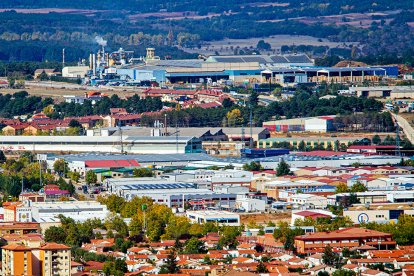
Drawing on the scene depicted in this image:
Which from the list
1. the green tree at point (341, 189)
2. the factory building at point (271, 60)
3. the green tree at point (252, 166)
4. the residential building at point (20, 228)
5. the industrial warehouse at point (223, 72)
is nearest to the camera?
the residential building at point (20, 228)

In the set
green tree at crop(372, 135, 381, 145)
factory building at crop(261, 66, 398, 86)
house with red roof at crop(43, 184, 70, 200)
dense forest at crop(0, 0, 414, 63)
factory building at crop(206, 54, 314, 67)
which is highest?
dense forest at crop(0, 0, 414, 63)

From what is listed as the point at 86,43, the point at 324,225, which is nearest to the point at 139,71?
the point at 86,43

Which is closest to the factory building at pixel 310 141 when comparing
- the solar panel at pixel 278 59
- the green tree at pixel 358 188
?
the green tree at pixel 358 188

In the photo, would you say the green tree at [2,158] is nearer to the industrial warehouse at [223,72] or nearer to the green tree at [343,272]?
the industrial warehouse at [223,72]

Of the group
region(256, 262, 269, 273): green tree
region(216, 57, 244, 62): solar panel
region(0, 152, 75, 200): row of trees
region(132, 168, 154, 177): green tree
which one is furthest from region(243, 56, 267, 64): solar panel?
region(256, 262, 269, 273): green tree

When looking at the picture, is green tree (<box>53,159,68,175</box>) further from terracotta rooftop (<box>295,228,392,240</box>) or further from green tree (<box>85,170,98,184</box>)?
terracotta rooftop (<box>295,228,392,240</box>)

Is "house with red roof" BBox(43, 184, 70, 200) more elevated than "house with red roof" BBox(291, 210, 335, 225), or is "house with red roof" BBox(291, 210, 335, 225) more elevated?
"house with red roof" BBox(43, 184, 70, 200)
